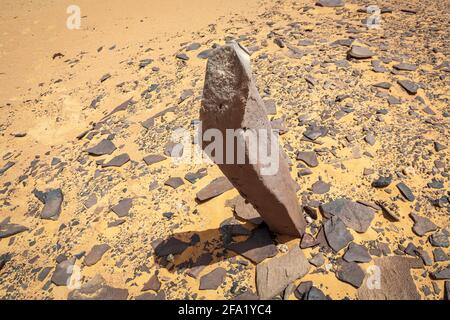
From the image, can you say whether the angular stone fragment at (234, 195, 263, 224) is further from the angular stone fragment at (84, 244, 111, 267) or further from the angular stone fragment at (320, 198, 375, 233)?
the angular stone fragment at (84, 244, 111, 267)

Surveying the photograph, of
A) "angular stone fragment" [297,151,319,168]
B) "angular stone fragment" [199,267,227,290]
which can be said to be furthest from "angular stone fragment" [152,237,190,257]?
"angular stone fragment" [297,151,319,168]

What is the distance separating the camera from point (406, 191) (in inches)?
127

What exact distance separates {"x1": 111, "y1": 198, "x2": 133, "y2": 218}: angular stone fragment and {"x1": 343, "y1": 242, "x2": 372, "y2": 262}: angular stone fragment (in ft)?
7.86

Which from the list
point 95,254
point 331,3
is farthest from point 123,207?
point 331,3

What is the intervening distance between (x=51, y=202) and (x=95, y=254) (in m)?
1.23

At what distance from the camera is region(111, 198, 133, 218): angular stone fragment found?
3.66 metres

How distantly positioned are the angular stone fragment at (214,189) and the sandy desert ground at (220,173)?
7 centimetres

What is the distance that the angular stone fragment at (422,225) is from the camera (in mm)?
2904

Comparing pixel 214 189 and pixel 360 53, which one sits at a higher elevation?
pixel 360 53

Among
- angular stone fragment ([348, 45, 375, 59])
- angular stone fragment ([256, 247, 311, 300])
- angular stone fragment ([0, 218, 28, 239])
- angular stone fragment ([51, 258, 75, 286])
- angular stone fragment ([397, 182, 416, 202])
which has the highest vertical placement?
angular stone fragment ([348, 45, 375, 59])

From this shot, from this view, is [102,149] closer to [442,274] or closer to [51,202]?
[51,202]
